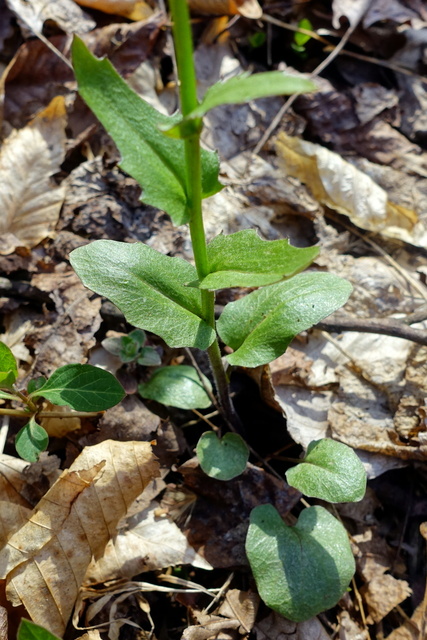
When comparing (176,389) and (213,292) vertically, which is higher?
(213,292)

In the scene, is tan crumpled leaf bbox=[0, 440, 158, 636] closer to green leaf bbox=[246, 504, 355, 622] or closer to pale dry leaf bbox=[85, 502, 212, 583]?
pale dry leaf bbox=[85, 502, 212, 583]

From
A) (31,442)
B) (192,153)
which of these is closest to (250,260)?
(192,153)

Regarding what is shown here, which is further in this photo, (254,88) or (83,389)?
(83,389)

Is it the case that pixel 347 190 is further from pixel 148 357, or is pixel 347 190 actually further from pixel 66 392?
pixel 66 392

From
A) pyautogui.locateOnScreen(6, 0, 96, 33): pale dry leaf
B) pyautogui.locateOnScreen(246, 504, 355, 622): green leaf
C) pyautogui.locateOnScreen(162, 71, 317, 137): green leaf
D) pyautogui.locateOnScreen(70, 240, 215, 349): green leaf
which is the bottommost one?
pyautogui.locateOnScreen(246, 504, 355, 622): green leaf

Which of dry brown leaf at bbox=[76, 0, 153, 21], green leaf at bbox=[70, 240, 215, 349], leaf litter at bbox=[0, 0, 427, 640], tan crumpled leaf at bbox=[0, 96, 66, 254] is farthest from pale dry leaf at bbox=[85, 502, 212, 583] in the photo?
dry brown leaf at bbox=[76, 0, 153, 21]

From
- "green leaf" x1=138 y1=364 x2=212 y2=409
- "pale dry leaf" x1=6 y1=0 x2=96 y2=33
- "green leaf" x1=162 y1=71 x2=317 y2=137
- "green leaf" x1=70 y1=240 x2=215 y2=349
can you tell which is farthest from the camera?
"pale dry leaf" x1=6 y1=0 x2=96 y2=33

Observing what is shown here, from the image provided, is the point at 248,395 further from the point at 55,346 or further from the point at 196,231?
the point at 196,231

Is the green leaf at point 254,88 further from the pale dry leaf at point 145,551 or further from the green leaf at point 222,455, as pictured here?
the pale dry leaf at point 145,551
